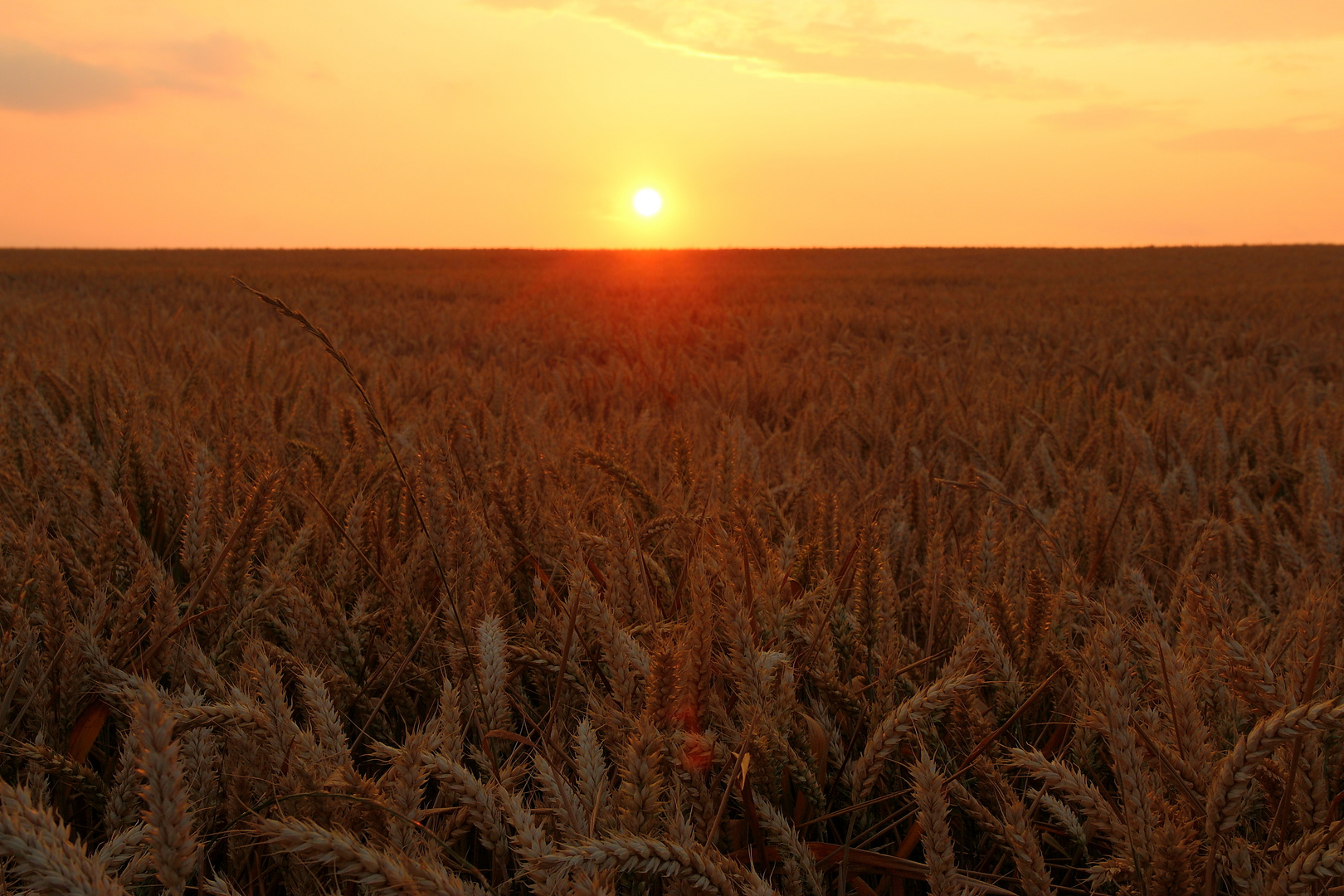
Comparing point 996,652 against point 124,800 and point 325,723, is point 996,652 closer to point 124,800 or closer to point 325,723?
point 325,723

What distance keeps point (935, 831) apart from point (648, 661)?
0.34 m

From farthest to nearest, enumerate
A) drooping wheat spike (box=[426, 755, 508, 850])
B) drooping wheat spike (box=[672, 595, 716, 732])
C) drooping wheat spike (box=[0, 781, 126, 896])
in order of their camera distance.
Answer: drooping wheat spike (box=[672, 595, 716, 732]) < drooping wheat spike (box=[426, 755, 508, 850]) < drooping wheat spike (box=[0, 781, 126, 896])

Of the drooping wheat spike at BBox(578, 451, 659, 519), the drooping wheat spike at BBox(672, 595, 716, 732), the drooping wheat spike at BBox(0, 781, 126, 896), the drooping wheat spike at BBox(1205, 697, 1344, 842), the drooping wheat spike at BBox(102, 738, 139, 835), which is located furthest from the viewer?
the drooping wheat spike at BBox(578, 451, 659, 519)

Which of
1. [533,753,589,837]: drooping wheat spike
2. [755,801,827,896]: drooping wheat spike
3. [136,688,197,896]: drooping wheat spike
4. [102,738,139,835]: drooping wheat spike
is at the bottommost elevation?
[755,801,827,896]: drooping wheat spike

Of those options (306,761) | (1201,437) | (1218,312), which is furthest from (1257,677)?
(1218,312)

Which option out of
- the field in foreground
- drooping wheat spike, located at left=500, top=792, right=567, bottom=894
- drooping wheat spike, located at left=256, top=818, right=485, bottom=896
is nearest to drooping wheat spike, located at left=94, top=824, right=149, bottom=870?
the field in foreground

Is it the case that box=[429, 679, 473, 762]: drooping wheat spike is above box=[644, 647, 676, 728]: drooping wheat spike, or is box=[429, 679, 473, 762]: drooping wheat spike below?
below

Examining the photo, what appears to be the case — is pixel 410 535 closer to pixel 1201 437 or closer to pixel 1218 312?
pixel 1201 437

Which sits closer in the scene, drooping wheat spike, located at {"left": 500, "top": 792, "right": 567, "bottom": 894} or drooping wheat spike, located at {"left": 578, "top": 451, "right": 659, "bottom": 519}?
drooping wheat spike, located at {"left": 500, "top": 792, "right": 567, "bottom": 894}

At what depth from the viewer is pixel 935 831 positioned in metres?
0.68

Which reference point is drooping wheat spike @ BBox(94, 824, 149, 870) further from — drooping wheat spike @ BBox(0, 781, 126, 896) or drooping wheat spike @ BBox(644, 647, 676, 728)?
drooping wheat spike @ BBox(644, 647, 676, 728)

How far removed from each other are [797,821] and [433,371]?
301 cm

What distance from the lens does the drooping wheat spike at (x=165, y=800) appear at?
0.51 metres

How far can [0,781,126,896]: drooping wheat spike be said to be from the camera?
→ 0.45 m
